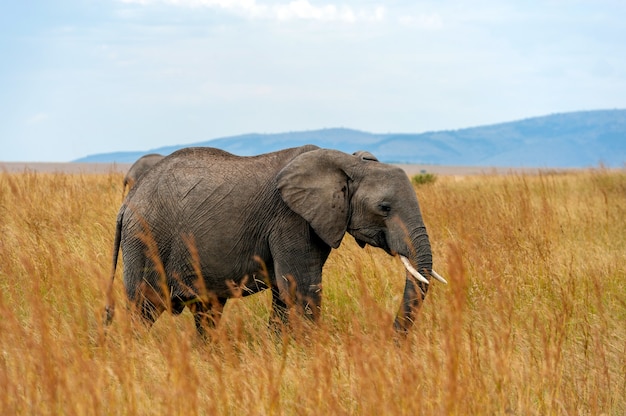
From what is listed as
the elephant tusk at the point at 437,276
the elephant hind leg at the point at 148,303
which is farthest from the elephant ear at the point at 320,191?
the elephant hind leg at the point at 148,303

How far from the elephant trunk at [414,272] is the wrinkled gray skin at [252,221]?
22 centimetres

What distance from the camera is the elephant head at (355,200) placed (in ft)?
16.3

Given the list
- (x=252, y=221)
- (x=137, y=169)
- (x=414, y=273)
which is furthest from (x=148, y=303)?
(x=137, y=169)

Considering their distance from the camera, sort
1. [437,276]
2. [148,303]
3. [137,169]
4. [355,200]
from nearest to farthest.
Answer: [437,276]
[355,200]
[148,303]
[137,169]

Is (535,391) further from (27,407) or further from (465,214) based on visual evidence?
(465,214)

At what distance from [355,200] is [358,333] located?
221 cm

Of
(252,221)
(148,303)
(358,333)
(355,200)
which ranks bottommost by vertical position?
(148,303)

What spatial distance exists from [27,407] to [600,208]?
9265 mm

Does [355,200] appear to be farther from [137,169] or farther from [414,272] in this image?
[137,169]

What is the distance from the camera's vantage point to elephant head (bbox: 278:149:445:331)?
4.97m

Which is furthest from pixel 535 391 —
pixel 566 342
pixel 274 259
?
pixel 274 259

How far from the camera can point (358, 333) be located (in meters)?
3.05

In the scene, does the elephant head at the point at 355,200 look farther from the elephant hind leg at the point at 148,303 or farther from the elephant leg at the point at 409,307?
the elephant hind leg at the point at 148,303

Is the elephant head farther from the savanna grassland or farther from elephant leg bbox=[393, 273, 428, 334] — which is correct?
the savanna grassland
